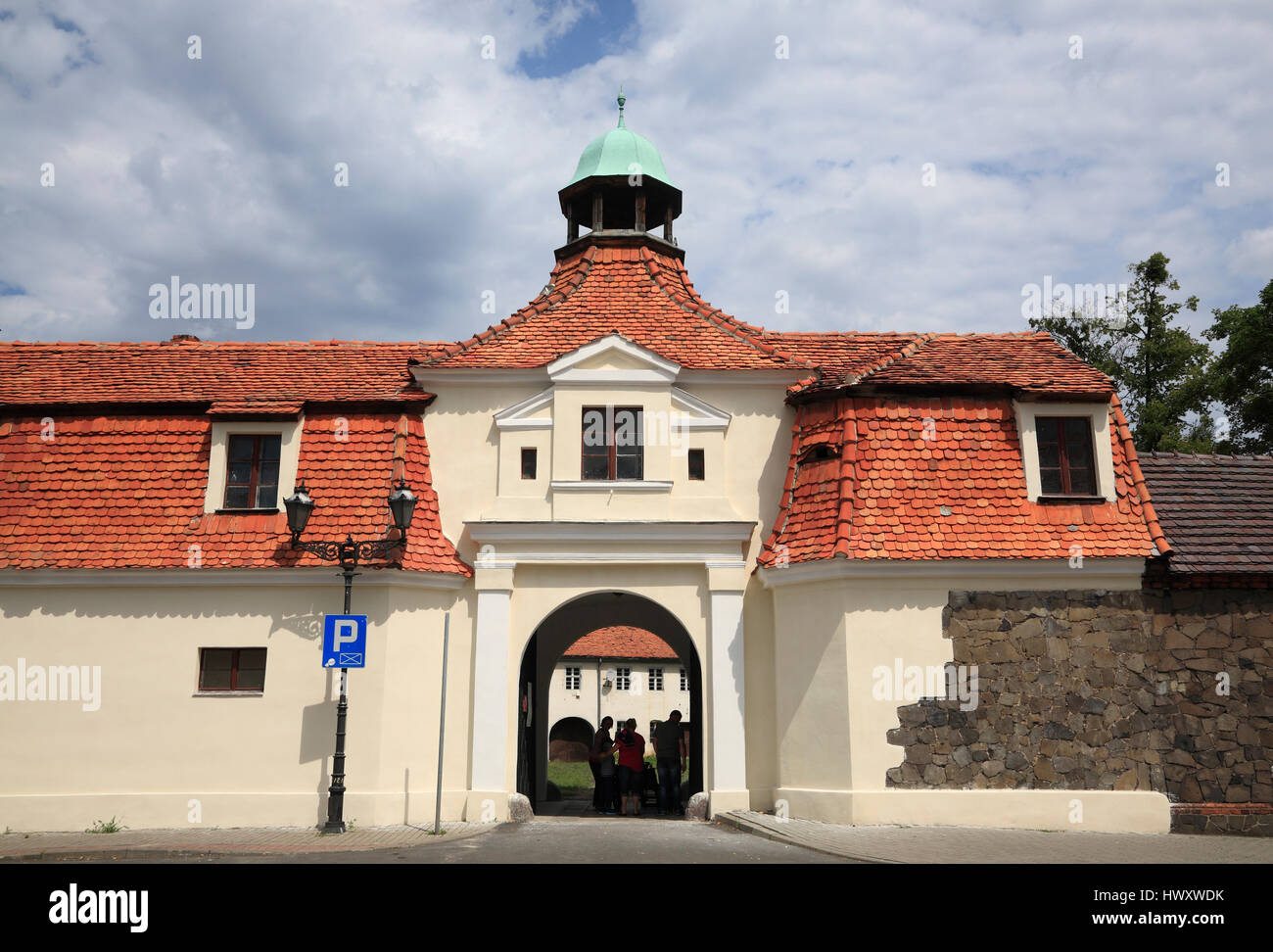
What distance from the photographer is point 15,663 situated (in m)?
13.7

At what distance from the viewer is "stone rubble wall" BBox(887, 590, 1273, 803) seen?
41.2 feet

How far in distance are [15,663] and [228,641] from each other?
3.10m

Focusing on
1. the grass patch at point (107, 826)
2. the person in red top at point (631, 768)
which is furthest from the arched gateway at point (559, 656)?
the grass patch at point (107, 826)

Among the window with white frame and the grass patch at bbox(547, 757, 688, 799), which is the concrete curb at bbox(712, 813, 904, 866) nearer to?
the window with white frame

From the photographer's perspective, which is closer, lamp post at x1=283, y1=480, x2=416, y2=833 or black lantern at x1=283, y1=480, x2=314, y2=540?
lamp post at x1=283, y1=480, x2=416, y2=833

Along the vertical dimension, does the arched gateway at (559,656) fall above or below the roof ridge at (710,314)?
below

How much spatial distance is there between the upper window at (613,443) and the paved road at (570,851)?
Answer: 208 inches

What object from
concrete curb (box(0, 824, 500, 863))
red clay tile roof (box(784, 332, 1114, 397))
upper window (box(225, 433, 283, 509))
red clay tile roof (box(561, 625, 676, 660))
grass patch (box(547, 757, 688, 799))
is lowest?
grass patch (box(547, 757, 688, 799))

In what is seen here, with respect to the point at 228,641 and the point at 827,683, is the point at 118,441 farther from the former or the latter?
the point at 827,683

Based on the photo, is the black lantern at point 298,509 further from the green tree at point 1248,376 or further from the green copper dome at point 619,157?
the green tree at point 1248,376

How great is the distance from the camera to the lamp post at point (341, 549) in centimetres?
1247

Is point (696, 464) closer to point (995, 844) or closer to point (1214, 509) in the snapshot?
point (995, 844)

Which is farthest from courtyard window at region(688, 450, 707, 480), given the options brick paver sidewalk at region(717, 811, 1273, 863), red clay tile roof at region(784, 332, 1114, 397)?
brick paver sidewalk at region(717, 811, 1273, 863)

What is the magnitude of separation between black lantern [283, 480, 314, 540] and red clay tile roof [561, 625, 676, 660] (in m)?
30.9
